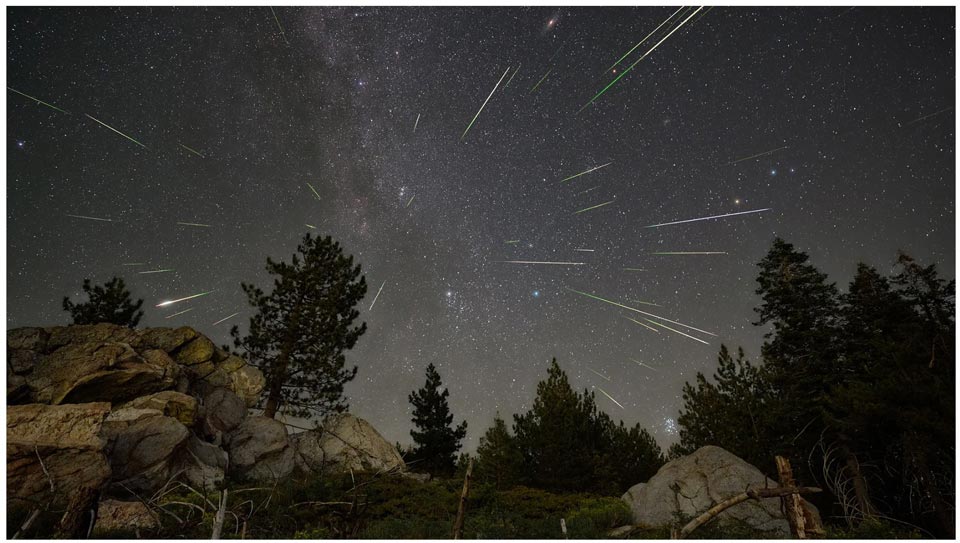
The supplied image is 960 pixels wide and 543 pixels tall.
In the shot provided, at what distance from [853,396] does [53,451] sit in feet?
78.2

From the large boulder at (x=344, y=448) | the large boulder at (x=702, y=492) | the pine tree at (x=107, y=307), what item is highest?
the pine tree at (x=107, y=307)

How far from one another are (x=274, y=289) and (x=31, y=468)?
43.5 ft

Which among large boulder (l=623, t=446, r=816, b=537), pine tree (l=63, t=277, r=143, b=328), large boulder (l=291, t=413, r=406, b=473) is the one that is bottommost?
large boulder (l=623, t=446, r=816, b=537)

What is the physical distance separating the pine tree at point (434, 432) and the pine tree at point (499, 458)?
1976 millimetres

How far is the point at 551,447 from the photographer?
81.4ft

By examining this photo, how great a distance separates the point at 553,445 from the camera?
2481cm

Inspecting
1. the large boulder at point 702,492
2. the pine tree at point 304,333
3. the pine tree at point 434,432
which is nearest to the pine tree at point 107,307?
the pine tree at point 304,333

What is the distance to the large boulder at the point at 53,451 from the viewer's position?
12555 millimetres

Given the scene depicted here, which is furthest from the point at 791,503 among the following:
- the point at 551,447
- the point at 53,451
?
the point at 53,451

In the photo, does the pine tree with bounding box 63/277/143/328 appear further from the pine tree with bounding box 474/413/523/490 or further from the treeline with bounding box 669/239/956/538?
the treeline with bounding box 669/239/956/538

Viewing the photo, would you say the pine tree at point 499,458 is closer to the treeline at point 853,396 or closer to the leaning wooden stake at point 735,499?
the treeline at point 853,396

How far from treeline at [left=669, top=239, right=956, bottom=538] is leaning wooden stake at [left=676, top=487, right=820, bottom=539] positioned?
434 cm

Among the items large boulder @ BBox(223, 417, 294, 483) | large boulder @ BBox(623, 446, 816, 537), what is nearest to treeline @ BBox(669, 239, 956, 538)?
large boulder @ BBox(623, 446, 816, 537)

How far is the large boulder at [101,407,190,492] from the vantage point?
14836mm
